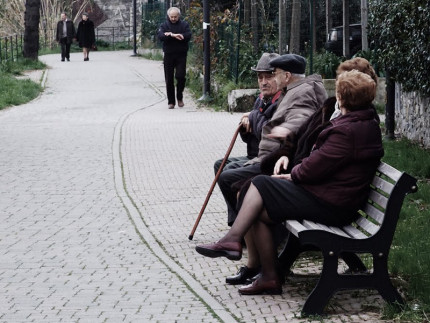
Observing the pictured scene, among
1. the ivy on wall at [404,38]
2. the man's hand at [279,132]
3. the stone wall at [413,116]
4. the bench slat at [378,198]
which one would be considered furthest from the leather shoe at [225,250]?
the stone wall at [413,116]

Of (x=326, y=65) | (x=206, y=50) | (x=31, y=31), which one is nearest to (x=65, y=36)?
(x=31, y=31)

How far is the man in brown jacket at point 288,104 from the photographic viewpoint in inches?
296

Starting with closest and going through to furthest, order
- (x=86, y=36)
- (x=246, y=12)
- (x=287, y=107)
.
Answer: (x=287, y=107)
(x=246, y=12)
(x=86, y=36)

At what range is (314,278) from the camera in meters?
7.17

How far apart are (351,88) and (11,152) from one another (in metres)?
8.96

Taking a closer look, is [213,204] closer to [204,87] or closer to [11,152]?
[11,152]

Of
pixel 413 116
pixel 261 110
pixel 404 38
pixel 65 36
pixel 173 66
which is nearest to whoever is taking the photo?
pixel 261 110

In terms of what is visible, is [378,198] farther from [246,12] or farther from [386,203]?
[246,12]

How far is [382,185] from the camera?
20.3ft

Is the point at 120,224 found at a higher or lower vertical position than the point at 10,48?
lower

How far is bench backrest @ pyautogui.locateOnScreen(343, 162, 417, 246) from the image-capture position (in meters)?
5.93

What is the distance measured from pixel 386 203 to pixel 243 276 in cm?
144

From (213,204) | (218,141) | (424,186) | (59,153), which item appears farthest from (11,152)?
(424,186)

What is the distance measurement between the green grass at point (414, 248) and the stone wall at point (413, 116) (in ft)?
4.19
